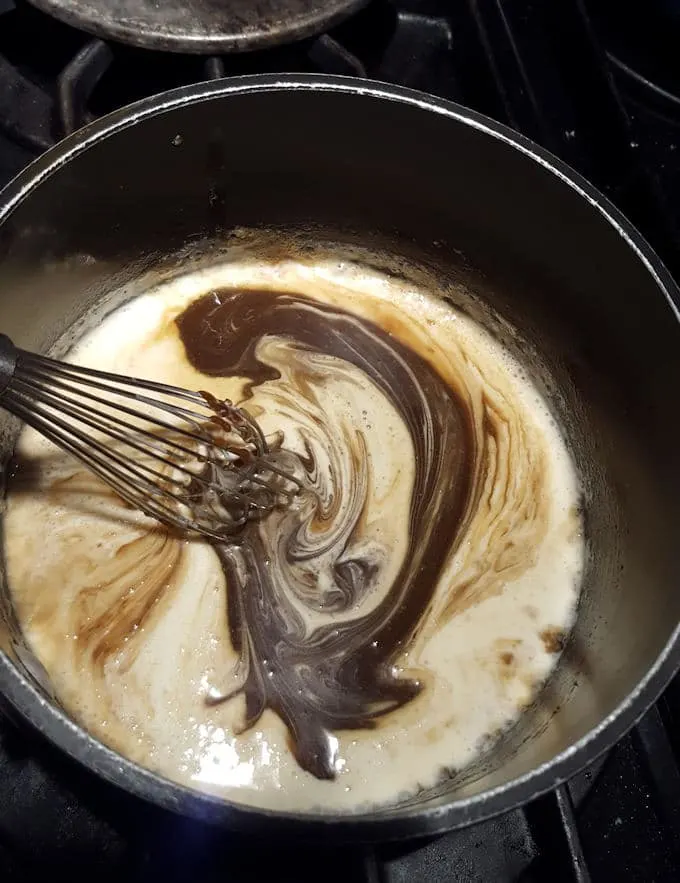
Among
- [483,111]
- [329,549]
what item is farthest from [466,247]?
[329,549]

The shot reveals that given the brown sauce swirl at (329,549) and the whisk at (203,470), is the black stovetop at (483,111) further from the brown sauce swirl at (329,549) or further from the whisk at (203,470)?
the whisk at (203,470)

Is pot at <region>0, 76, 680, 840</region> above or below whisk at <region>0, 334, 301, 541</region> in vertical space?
above

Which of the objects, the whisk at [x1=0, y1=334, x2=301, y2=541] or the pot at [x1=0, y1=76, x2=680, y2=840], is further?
the whisk at [x1=0, y1=334, x2=301, y2=541]

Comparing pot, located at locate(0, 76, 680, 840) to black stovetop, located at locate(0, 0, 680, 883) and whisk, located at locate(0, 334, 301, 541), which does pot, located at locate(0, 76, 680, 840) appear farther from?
whisk, located at locate(0, 334, 301, 541)

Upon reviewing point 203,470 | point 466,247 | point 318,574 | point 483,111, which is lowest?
point 318,574

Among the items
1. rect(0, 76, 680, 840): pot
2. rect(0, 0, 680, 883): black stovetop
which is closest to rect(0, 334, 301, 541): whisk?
rect(0, 76, 680, 840): pot

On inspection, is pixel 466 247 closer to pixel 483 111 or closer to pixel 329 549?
pixel 483 111
